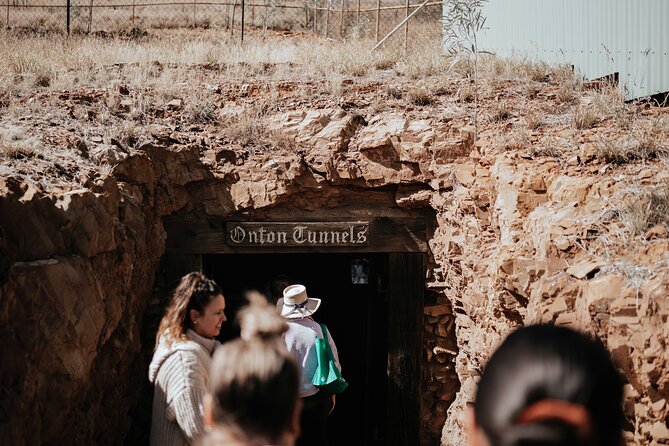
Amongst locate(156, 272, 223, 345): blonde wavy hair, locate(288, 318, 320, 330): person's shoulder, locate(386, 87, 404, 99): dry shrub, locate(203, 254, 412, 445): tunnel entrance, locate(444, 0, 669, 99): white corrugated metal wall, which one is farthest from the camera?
locate(203, 254, 412, 445): tunnel entrance

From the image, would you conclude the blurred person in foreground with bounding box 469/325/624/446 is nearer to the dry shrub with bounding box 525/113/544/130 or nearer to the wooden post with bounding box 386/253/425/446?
the dry shrub with bounding box 525/113/544/130

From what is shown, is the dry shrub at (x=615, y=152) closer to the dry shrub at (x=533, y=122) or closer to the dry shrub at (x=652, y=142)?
the dry shrub at (x=652, y=142)

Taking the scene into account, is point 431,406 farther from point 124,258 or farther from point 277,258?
point 277,258

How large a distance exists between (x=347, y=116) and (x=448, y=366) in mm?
3068

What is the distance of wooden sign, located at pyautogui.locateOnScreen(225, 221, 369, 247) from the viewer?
8.02 metres

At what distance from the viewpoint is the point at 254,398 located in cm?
216

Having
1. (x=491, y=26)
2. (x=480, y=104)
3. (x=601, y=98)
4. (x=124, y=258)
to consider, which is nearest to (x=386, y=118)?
(x=480, y=104)

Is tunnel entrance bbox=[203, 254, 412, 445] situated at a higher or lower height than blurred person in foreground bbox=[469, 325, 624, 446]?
lower

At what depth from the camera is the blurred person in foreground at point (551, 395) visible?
5.52 ft

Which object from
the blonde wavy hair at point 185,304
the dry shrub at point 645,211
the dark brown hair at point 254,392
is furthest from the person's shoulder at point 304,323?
the dark brown hair at point 254,392

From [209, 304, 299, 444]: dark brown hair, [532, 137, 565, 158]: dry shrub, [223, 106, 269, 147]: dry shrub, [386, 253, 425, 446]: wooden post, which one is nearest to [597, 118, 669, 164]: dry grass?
[532, 137, 565, 158]: dry shrub

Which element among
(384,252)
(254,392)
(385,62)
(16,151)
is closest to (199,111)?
(16,151)

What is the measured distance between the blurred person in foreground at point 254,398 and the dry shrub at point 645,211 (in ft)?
12.1

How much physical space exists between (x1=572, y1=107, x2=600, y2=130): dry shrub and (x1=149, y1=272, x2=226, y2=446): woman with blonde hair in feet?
15.2
